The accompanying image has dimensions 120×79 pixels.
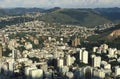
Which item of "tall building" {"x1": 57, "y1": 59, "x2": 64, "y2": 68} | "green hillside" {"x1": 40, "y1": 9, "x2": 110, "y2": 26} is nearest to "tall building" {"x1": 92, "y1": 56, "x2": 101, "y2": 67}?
"tall building" {"x1": 57, "y1": 59, "x2": 64, "y2": 68}

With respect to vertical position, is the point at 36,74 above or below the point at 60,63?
above

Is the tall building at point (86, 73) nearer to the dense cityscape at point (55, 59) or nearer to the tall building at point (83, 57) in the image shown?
the dense cityscape at point (55, 59)

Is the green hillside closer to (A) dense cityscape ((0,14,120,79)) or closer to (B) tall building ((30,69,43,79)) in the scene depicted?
(A) dense cityscape ((0,14,120,79))

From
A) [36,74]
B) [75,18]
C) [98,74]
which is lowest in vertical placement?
[75,18]

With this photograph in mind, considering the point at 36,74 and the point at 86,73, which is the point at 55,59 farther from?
the point at 36,74

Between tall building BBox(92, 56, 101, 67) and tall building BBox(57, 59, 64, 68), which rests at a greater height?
tall building BBox(57, 59, 64, 68)

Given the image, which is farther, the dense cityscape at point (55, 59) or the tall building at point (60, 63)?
the tall building at point (60, 63)

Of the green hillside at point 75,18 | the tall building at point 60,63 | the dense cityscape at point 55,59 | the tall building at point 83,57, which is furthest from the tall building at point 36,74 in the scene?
the green hillside at point 75,18

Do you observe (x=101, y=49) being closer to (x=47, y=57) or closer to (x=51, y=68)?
(x=47, y=57)

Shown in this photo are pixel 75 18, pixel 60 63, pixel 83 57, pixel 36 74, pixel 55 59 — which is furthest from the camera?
pixel 75 18

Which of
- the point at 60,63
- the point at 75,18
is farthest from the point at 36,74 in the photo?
the point at 75,18

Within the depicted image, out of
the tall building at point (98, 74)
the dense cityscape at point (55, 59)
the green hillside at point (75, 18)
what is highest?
the tall building at point (98, 74)

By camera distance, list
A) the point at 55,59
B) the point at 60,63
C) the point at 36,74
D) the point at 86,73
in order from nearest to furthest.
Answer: the point at 36,74 → the point at 86,73 → the point at 60,63 → the point at 55,59
